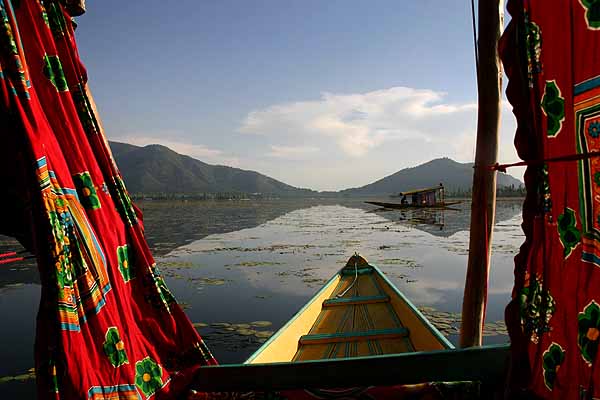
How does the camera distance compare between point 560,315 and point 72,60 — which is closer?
point 560,315

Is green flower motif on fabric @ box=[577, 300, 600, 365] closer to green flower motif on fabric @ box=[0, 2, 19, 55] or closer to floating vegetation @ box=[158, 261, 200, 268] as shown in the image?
green flower motif on fabric @ box=[0, 2, 19, 55]

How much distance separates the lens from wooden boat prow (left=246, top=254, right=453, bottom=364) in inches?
125

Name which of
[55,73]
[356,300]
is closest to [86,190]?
[55,73]

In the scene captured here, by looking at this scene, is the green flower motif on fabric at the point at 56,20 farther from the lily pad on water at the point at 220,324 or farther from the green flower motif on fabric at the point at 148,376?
the lily pad on water at the point at 220,324

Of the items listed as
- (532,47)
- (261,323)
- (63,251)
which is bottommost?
(261,323)

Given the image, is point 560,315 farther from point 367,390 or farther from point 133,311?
point 133,311

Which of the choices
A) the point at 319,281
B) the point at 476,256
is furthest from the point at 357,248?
the point at 476,256

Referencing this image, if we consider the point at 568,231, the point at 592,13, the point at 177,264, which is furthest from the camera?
the point at 177,264

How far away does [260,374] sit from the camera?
1.72 meters

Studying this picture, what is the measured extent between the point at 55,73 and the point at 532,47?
208 cm

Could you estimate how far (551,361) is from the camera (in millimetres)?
1375

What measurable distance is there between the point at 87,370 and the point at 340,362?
1106 mm

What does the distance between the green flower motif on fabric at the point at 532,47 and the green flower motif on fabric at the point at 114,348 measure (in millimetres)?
2082

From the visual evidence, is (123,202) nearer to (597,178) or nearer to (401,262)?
(597,178)
